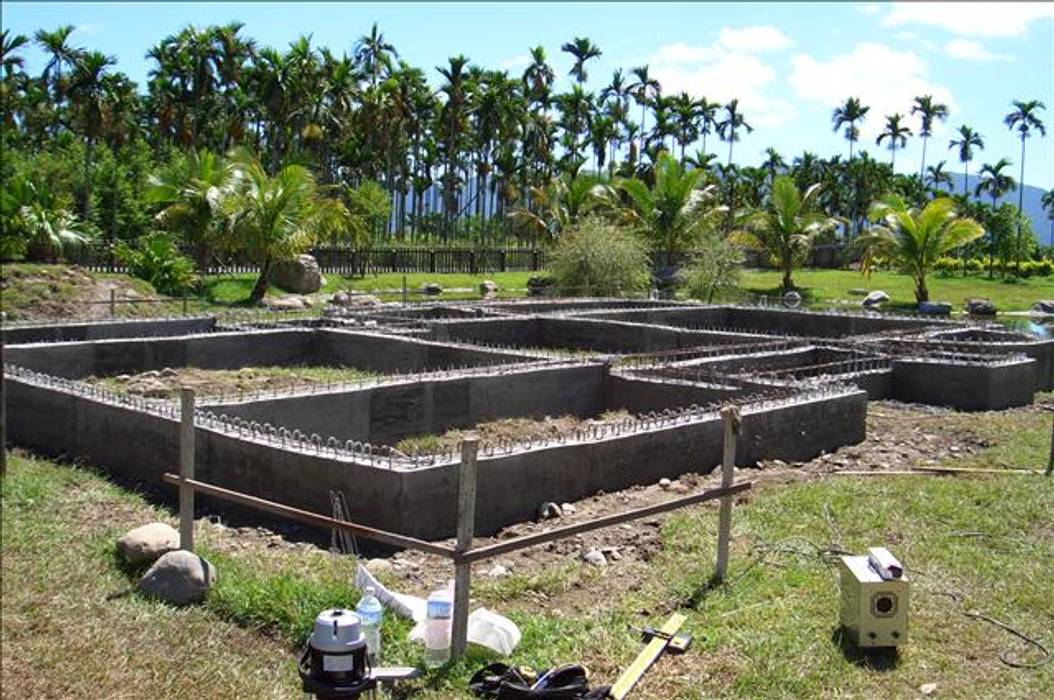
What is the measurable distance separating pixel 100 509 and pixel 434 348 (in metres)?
7.61

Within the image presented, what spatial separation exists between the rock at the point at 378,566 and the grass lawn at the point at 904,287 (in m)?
25.1

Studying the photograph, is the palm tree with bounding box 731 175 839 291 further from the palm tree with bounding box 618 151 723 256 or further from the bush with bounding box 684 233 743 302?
the bush with bounding box 684 233 743 302

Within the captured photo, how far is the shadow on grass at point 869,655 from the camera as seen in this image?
19.0 ft

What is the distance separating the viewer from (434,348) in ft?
52.9

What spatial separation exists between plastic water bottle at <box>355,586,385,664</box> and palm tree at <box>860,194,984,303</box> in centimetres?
2828

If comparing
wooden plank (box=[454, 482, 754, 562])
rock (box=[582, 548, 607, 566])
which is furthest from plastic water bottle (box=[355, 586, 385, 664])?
rock (box=[582, 548, 607, 566])

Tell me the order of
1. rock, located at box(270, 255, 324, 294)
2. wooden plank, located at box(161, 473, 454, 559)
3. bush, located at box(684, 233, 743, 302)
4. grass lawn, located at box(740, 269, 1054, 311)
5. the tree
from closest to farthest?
wooden plank, located at box(161, 473, 454, 559), the tree, rock, located at box(270, 255, 324, 294), bush, located at box(684, 233, 743, 302), grass lawn, located at box(740, 269, 1054, 311)

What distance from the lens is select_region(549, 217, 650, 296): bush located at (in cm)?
2936

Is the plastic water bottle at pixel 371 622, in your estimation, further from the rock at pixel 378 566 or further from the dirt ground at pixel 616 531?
the rock at pixel 378 566

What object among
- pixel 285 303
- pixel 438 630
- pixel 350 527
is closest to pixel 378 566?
pixel 350 527

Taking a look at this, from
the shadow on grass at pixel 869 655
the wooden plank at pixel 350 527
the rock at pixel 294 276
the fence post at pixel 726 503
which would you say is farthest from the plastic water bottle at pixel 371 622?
the rock at pixel 294 276

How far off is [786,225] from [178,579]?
104ft

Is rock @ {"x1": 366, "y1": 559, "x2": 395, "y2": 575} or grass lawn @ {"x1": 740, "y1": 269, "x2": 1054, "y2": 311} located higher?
grass lawn @ {"x1": 740, "y1": 269, "x2": 1054, "y2": 311}

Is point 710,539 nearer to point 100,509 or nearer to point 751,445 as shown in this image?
point 751,445
